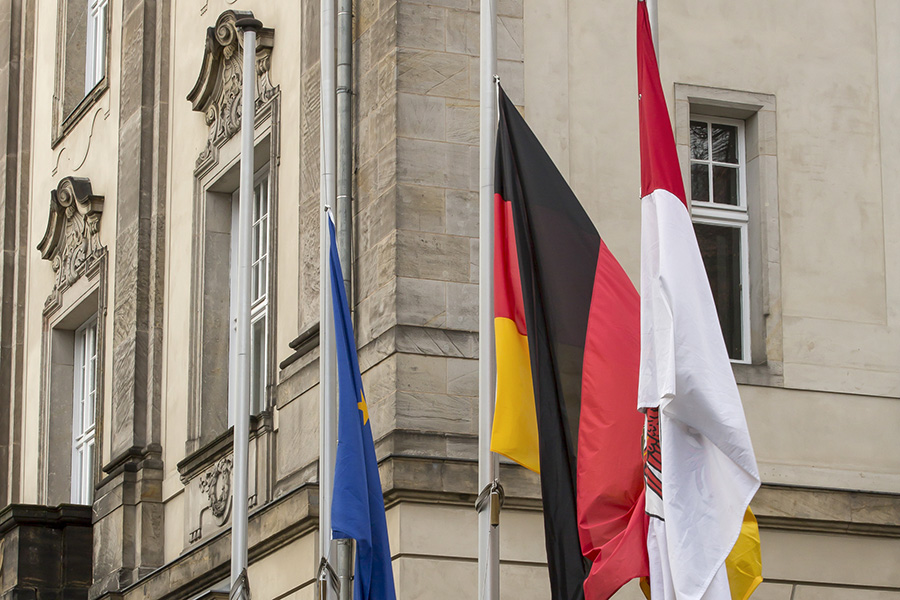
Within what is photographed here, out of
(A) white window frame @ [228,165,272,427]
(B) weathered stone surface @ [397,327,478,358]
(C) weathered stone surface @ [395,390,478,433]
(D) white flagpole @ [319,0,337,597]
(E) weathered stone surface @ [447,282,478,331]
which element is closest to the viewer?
(D) white flagpole @ [319,0,337,597]

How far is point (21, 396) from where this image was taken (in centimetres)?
2312

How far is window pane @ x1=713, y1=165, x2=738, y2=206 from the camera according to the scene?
47.5 feet

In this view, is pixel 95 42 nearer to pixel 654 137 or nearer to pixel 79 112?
pixel 79 112

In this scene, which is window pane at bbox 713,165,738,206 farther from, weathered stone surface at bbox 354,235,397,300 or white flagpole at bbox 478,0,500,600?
white flagpole at bbox 478,0,500,600

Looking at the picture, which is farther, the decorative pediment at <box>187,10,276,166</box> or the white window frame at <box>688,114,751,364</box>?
the decorative pediment at <box>187,10,276,166</box>

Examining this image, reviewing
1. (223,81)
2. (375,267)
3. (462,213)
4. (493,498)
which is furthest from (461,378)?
(223,81)

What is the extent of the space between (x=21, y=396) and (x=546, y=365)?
560 inches

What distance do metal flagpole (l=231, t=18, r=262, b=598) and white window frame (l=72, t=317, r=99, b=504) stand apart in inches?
284

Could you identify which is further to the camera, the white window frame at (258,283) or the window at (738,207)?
the white window frame at (258,283)

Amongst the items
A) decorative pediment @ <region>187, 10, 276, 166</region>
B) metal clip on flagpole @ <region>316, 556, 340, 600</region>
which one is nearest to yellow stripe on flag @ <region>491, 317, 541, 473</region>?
metal clip on flagpole @ <region>316, 556, 340, 600</region>

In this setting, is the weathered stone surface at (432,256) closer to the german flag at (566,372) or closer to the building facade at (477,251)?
the building facade at (477,251)

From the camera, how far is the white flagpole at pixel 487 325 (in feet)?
32.4

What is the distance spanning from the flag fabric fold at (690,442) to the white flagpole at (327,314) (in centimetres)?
347

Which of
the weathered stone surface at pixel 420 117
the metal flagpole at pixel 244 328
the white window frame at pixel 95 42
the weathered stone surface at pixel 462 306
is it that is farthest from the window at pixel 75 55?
the weathered stone surface at pixel 462 306
